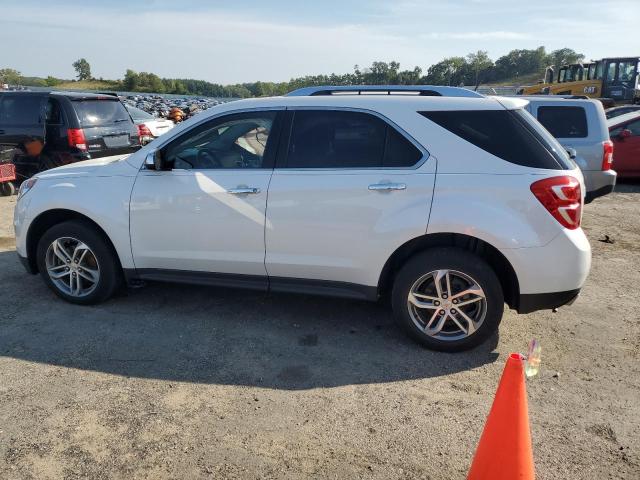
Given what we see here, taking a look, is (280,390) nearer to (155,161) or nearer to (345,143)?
(345,143)

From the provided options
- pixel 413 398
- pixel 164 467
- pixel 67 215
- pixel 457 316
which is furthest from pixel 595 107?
pixel 164 467

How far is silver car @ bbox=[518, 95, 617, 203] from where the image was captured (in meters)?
8.35

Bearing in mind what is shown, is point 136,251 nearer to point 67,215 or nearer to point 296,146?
point 67,215

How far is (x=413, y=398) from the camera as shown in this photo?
326 cm

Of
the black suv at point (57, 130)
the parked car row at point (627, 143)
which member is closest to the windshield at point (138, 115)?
the black suv at point (57, 130)

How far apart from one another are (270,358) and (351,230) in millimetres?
1085

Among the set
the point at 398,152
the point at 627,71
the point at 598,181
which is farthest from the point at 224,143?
the point at 627,71

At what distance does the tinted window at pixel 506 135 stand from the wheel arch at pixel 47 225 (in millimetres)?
2868

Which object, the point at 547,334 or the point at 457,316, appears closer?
the point at 457,316

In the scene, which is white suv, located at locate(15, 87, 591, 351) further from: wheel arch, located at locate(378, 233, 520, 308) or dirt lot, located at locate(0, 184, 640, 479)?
dirt lot, located at locate(0, 184, 640, 479)

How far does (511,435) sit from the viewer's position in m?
2.26

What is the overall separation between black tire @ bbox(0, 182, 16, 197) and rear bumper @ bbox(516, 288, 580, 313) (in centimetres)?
936

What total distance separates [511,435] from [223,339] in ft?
7.77

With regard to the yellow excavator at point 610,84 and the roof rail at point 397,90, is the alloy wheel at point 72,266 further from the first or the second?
the yellow excavator at point 610,84
